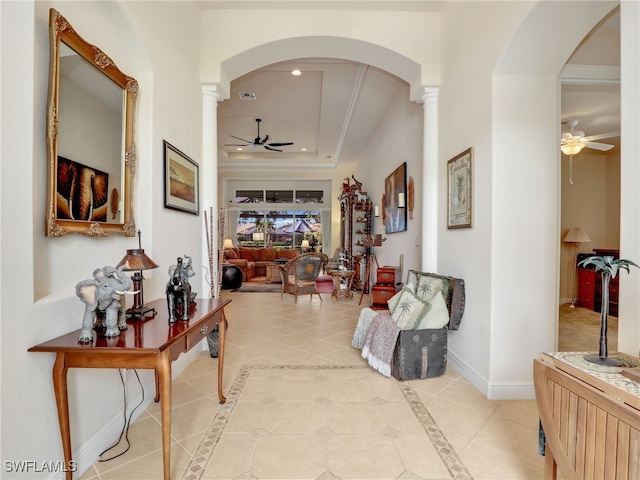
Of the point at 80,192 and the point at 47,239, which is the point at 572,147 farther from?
the point at 47,239

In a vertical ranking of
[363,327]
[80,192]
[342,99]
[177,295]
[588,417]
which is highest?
[342,99]

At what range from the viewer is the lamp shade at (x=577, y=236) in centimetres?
598

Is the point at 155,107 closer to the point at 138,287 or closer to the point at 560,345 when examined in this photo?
the point at 138,287

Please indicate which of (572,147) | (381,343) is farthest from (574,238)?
(381,343)

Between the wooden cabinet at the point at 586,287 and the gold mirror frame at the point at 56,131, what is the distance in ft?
23.4

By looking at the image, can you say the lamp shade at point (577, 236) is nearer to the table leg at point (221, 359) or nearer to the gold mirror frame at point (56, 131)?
the table leg at point (221, 359)

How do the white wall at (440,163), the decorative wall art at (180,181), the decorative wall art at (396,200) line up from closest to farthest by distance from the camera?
the white wall at (440,163) < the decorative wall art at (180,181) < the decorative wall art at (396,200)

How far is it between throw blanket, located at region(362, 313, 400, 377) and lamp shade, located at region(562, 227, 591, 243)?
5.12 m

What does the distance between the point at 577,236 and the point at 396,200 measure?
369 cm

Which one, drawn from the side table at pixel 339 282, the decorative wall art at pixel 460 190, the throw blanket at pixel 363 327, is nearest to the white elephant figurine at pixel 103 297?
the throw blanket at pixel 363 327

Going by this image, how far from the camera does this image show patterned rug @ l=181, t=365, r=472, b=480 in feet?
5.55

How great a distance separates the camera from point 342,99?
18.7 feet

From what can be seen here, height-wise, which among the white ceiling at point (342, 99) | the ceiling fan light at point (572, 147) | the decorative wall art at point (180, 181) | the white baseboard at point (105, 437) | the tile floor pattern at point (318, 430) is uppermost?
the white ceiling at point (342, 99)

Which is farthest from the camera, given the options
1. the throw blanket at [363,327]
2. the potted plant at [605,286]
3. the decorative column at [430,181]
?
the decorative column at [430,181]
